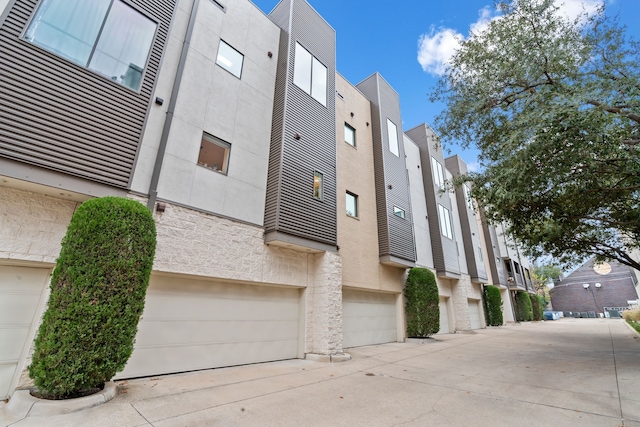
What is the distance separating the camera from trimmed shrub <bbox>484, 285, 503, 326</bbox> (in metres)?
19.5

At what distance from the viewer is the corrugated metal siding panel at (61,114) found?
425 centimetres

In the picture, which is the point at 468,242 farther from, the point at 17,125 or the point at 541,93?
the point at 17,125

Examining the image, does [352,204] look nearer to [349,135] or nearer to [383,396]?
[349,135]

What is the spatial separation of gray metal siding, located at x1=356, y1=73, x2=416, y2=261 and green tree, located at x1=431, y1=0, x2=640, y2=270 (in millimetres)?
3185

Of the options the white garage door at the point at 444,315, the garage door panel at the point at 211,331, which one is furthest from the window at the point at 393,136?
the garage door panel at the point at 211,331

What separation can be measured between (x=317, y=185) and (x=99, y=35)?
596cm

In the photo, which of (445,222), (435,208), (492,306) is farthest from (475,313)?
(435,208)

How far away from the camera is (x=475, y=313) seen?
60.3 feet

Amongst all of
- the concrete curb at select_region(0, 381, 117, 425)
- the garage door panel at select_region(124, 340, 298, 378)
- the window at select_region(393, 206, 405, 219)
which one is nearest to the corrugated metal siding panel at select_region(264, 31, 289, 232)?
the garage door panel at select_region(124, 340, 298, 378)

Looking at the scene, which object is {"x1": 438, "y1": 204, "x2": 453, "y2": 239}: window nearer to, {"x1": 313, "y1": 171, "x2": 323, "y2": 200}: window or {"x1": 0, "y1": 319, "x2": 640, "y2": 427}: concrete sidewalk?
{"x1": 0, "y1": 319, "x2": 640, "y2": 427}: concrete sidewalk

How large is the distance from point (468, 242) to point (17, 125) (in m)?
20.6

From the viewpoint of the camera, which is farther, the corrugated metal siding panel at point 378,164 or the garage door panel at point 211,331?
the corrugated metal siding panel at point 378,164

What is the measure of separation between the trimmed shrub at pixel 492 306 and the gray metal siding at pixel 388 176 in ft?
37.2

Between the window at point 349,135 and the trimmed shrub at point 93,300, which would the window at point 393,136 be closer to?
the window at point 349,135
